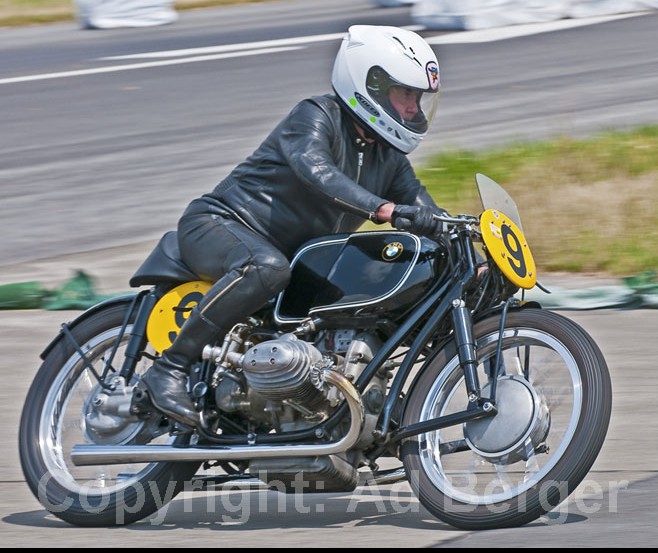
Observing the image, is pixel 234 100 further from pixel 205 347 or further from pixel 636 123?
pixel 205 347

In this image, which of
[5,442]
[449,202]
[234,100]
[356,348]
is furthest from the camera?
[234,100]

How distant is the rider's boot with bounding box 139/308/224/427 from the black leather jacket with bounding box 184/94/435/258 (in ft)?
1.43

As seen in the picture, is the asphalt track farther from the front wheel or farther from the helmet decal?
the helmet decal

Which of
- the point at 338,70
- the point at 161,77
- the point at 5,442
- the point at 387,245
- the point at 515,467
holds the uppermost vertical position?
the point at 338,70

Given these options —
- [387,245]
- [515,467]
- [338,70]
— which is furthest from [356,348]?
[338,70]

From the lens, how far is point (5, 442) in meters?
6.47

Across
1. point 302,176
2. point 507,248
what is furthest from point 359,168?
point 507,248

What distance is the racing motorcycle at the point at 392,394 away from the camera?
4.93m

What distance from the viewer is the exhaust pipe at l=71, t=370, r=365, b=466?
4980 mm

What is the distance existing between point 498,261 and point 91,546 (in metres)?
1.73

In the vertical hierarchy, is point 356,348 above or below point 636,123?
above

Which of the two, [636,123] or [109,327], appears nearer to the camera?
[109,327]

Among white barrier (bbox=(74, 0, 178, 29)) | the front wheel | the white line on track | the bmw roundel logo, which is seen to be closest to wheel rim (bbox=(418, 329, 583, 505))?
the front wheel

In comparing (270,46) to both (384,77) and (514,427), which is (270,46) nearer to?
(384,77)
